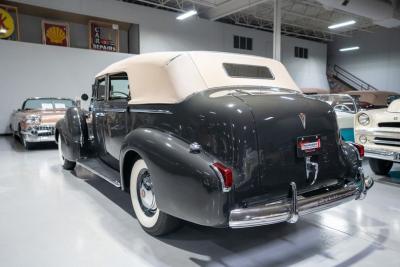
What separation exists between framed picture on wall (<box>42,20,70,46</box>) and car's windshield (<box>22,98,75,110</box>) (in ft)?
15.5

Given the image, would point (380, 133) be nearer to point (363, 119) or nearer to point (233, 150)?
point (363, 119)

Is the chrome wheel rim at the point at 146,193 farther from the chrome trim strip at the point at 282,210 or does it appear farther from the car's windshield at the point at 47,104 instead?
the car's windshield at the point at 47,104

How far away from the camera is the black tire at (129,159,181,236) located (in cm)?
265

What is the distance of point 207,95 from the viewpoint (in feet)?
8.34

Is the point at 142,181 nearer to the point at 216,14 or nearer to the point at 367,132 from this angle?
the point at 367,132

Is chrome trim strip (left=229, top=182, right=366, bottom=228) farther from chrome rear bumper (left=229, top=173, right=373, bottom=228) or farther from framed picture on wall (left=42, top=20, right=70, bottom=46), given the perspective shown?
framed picture on wall (left=42, top=20, right=70, bottom=46)

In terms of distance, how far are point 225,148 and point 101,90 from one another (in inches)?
103

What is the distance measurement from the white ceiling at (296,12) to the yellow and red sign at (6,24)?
4947mm

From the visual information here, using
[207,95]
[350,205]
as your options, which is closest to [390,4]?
[350,205]

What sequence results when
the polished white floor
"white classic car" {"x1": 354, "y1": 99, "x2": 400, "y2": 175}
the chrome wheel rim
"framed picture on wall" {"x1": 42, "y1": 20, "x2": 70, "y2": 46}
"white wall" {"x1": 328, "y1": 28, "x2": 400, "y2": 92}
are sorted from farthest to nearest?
1. "white wall" {"x1": 328, "y1": 28, "x2": 400, "y2": 92}
2. "framed picture on wall" {"x1": 42, "y1": 20, "x2": 70, "y2": 46}
3. "white classic car" {"x1": 354, "y1": 99, "x2": 400, "y2": 175}
4. the chrome wheel rim
5. the polished white floor

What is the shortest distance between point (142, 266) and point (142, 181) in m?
0.83

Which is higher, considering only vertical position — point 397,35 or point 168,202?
point 397,35

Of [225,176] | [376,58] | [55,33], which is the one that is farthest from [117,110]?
[376,58]

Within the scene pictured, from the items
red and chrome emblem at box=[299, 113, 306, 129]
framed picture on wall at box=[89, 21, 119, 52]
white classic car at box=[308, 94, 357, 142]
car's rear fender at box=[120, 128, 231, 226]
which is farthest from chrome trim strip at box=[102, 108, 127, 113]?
framed picture on wall at box=[89, 21, 119, 52]
